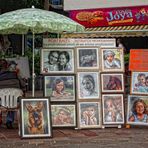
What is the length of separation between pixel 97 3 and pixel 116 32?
107 inches

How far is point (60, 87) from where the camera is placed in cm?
1009

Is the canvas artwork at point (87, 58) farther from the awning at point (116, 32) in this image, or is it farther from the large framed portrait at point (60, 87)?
the awning at point (116, 32)

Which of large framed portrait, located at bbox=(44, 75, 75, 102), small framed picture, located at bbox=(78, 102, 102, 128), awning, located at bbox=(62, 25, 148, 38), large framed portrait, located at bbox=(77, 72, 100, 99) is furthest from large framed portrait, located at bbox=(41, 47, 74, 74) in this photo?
awning, located at bbox=(62, 25, 148, 38)

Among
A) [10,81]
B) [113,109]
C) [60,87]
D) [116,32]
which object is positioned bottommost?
[113,109]

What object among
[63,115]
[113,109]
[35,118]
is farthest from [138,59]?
[35,118]

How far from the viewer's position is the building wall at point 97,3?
21.9 meters

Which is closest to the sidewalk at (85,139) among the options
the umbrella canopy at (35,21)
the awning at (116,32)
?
the umbrella canopy at (35,21)

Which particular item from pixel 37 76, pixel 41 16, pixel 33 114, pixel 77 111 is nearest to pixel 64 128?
pixel 77 111

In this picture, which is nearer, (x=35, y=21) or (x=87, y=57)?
(x=35, y=21)

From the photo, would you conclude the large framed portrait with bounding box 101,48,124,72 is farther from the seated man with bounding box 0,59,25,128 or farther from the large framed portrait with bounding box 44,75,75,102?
the seated man with bounding box 0,59,25,128

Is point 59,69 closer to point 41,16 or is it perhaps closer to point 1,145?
point 41,16

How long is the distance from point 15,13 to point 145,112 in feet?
11.3

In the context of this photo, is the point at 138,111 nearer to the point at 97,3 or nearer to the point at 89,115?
the point at 89,115

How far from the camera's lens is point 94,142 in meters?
8.84
